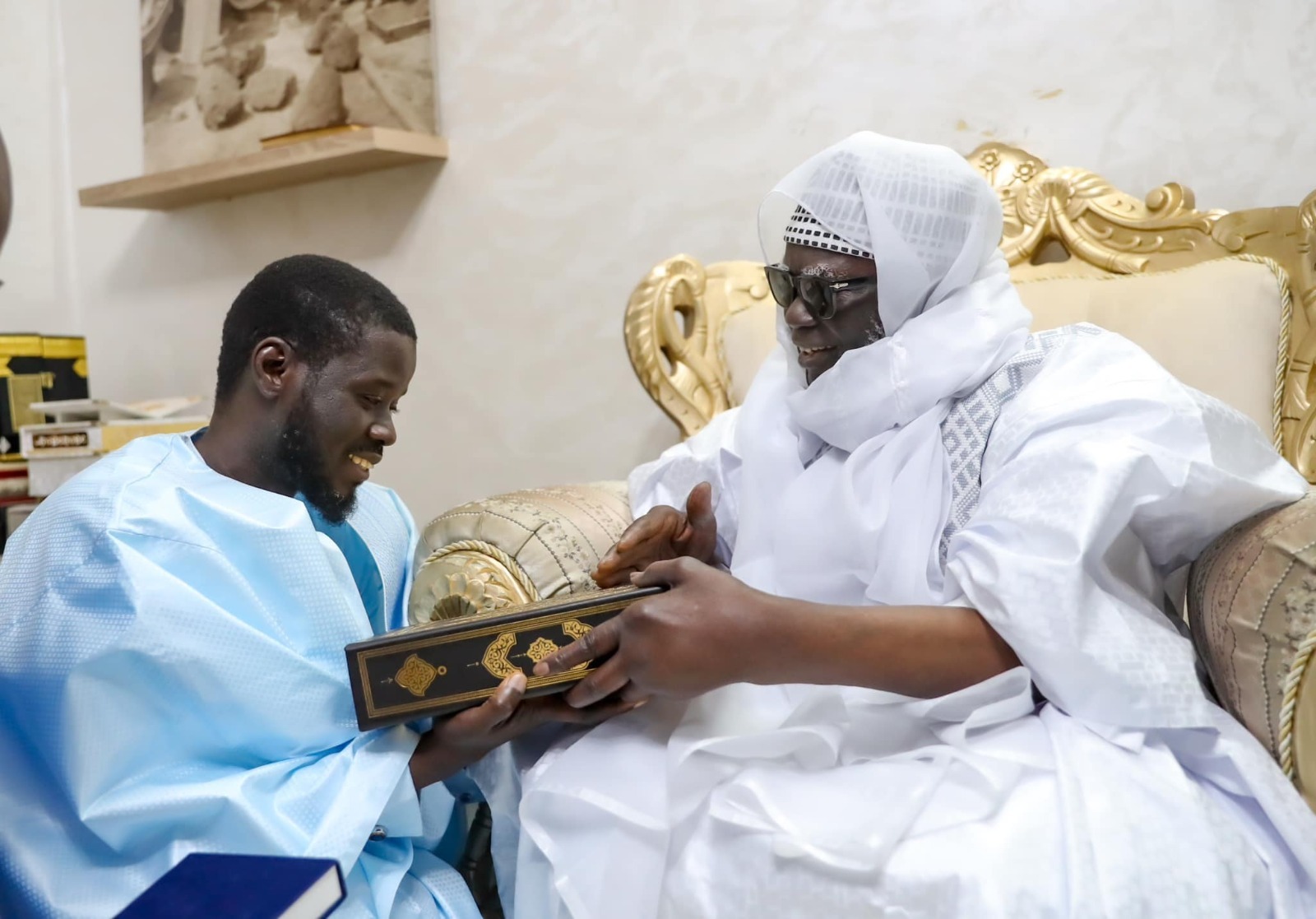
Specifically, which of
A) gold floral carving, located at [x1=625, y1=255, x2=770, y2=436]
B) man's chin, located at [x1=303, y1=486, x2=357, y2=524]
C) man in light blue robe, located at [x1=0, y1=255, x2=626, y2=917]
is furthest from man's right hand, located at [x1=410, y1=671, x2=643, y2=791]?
gold floral carving, located at [x1=625, y1=255, x2=770, y2=436]

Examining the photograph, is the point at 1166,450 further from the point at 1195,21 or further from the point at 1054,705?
the point at 1195,21

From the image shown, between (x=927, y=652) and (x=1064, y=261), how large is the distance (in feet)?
4.17

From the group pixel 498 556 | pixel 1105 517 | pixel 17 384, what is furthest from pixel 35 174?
pixel 1105 517

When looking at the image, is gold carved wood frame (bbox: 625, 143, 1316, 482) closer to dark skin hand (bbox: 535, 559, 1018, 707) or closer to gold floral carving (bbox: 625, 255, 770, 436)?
gold floral carving (bbox: 625, 255, 770, 436)

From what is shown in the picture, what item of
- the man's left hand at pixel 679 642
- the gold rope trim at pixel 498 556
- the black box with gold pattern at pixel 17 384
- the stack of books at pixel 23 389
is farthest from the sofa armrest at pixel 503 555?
the black box with gold pattern at pixel 17 384

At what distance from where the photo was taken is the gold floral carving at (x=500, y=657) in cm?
118

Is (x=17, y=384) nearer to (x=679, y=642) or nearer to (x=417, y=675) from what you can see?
(x=417, y=675)

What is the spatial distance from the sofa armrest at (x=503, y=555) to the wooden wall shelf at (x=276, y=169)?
4.88 ft

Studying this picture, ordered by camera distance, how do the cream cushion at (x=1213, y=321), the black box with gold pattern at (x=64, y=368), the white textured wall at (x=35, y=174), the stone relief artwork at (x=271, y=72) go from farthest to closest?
the white textured wall at (x=35, y=174)
the black box with gold pattern at (x=64, y=368)
the stone relief artwork at (x=271, y=72)
the cream cushion at (x=1213, y=321)

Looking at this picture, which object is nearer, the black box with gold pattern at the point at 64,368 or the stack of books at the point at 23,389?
the stack of books at the point at 23,389

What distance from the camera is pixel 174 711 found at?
44.2 inches

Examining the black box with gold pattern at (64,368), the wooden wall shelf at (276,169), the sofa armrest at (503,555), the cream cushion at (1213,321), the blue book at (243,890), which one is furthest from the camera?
the black box with gold pattern at (64,368)

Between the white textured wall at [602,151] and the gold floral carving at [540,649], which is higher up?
the white textured wall at [602,151]

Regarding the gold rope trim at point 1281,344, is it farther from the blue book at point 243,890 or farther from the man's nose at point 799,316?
the blue book at point 243,890
